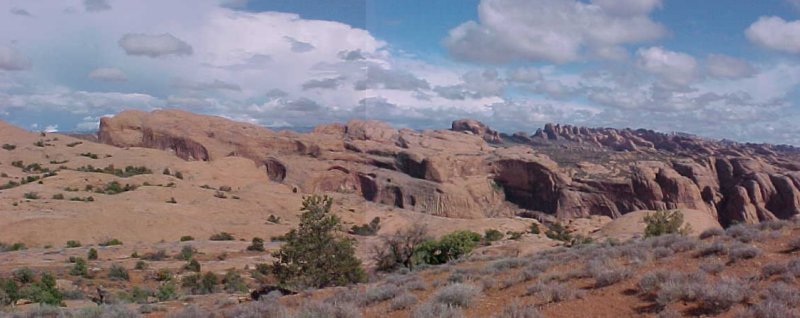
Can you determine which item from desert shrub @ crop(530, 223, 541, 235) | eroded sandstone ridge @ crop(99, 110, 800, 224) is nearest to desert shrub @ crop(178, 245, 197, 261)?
desert shrub @ crop(530, 223, 541, 235)

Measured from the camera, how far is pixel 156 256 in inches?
1344

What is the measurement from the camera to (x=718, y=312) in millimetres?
8180

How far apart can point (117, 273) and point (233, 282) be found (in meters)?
5.96

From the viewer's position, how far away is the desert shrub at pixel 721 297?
8281mm

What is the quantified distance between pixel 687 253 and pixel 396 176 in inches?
2213

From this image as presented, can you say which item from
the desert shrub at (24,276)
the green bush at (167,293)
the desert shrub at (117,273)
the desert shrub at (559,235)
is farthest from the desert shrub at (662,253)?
the desert shrub at (559,235)

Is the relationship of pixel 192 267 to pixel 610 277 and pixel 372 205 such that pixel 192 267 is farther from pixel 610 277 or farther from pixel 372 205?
pixel 372 205

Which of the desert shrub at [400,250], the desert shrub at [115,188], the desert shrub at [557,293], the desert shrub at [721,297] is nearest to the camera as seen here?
the desert shrub at [721,297]

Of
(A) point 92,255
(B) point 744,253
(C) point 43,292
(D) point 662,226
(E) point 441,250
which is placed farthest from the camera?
(A) point 92,255

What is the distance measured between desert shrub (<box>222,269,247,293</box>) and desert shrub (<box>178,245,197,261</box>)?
4.88 metres

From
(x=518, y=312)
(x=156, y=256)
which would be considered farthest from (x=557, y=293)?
(x=156, y=256)

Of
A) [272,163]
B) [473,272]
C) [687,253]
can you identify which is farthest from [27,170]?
[687,253]

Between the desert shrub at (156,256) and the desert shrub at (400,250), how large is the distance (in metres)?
12.3

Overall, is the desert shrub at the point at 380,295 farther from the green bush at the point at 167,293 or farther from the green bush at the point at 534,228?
the green bush at the point at 534,228
